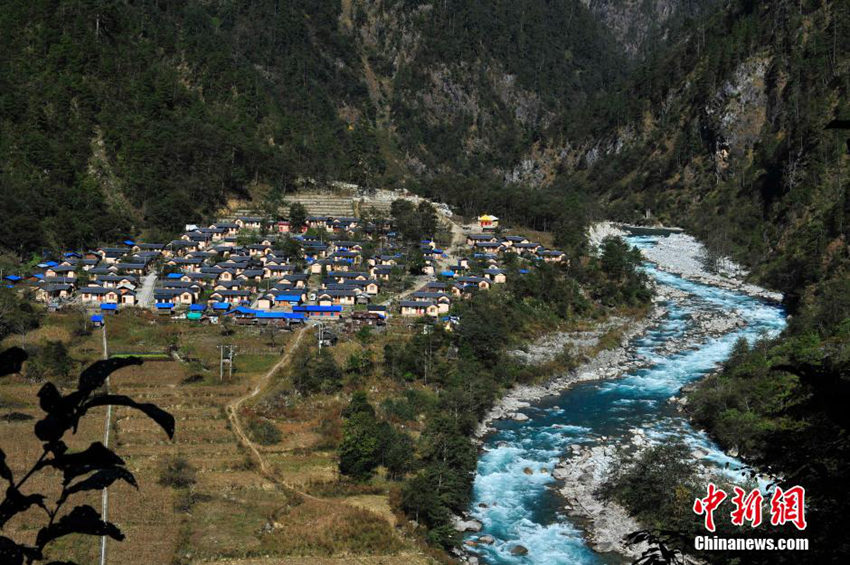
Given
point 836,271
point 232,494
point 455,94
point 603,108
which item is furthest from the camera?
point 455,94

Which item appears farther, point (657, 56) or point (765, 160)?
point (657, 56)

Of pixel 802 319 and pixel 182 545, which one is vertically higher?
pixel 802 319

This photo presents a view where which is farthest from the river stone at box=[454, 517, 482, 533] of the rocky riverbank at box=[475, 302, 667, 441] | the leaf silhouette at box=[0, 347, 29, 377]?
the leaf silhouette at box=[0, 347, 29, 377]

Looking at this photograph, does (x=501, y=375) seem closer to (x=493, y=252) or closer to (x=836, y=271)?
(x=493, y=252)

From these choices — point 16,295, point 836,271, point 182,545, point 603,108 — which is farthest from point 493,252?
point 603,108

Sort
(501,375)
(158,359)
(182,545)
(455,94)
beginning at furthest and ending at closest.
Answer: (455,94) < (501,375) < (158,359) < (182,545)

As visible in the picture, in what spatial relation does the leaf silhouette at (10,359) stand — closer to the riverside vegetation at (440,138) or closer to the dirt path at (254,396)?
the riverside vegetation at (440,138)
